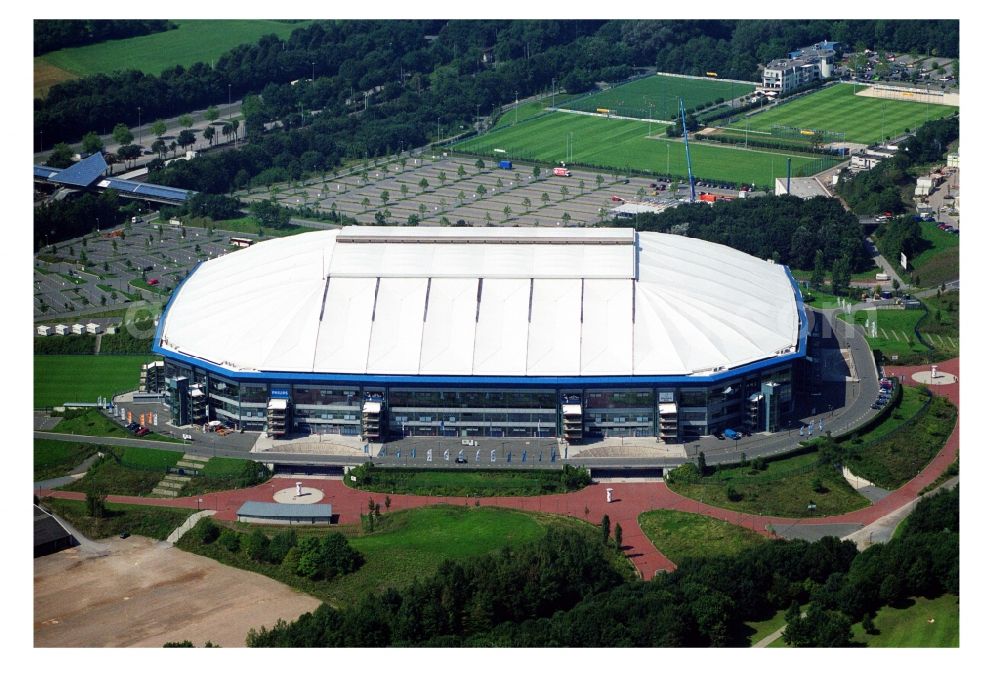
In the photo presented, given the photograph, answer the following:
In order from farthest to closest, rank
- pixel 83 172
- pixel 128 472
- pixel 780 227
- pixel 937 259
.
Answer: pixel 83 172
pixel 780 227
pixel 937 259
pixel 128 472

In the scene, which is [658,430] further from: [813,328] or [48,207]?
[48,207]

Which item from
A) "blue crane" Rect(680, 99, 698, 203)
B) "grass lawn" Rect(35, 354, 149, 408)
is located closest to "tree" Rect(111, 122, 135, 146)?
"blue crane" Rect(680, 99, 698, 203)

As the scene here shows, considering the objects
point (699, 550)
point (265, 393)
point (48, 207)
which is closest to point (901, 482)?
point (699, 550)

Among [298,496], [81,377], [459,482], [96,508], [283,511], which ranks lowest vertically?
[283,511]

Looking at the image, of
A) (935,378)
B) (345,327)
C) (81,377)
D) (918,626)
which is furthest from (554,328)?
(918,626)

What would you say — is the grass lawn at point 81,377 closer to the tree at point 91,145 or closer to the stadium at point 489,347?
the stadium at point 489,347

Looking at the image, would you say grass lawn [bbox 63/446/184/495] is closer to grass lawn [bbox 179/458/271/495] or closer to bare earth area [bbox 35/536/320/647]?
grass lawn [bbox 179/458/271/495]

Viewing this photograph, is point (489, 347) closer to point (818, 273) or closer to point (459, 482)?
point (459, 482)
